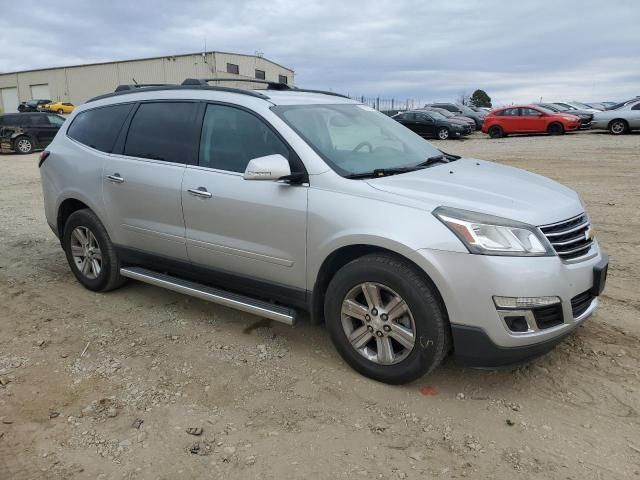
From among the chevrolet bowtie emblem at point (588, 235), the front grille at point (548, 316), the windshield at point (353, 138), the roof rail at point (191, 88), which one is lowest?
the front grille at point (548, 316)

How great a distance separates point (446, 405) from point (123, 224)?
3.00m

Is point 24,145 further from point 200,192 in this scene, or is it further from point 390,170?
point 390,170

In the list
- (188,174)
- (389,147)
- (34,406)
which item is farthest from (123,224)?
(389,147)

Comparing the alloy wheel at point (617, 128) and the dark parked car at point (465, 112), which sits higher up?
the dark parked car at point (465, 112)

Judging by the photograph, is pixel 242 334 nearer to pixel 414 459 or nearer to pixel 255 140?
pixel 255 140

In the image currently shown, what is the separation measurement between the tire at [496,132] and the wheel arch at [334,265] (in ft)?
73.3

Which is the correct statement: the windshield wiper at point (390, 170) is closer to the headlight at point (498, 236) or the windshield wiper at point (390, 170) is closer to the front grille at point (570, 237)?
the headlight at point (498, 236)

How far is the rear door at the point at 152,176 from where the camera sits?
13.5ft

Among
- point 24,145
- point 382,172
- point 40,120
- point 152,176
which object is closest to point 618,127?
point 382,172

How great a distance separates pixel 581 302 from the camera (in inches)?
122

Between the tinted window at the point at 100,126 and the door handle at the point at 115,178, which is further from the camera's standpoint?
the tinted window at the point at 100,126

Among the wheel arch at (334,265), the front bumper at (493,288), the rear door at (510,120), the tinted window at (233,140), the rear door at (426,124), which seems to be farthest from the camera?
the rear door at (426,124)

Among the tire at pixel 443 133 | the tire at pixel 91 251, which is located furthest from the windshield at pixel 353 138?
the tire at pixel 443 133

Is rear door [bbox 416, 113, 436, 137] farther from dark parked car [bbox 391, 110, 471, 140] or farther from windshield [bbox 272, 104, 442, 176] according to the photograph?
windshield [bbox 272, 104, 442, 176]
